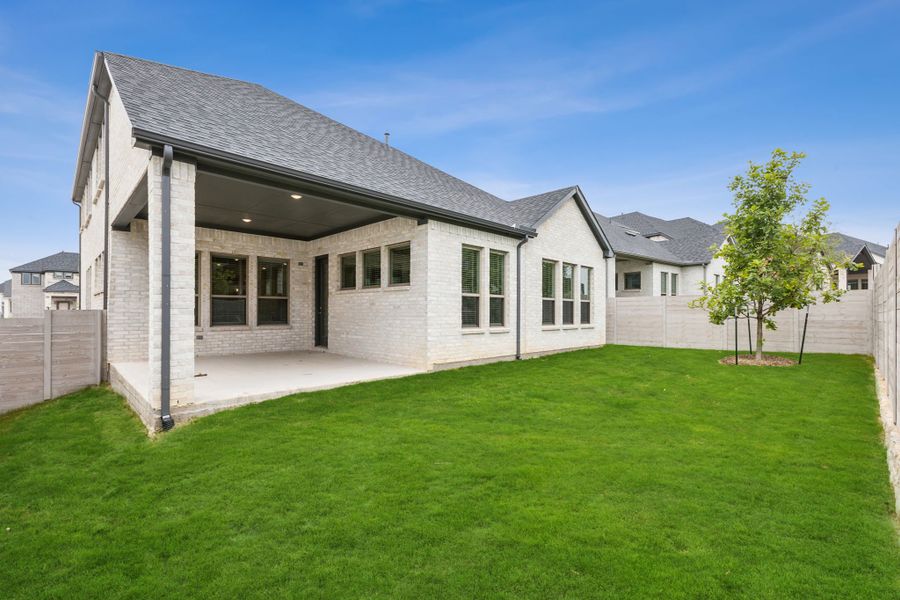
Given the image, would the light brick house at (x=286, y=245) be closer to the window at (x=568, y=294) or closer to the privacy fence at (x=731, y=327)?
the window at (x=568, y=294)

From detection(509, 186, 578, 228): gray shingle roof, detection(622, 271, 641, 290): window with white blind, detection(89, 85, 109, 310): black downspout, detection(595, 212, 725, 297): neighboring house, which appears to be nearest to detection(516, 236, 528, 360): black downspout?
detection(509, 186, 578, 228): gray shingle roof

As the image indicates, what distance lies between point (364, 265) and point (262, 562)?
8.56 m

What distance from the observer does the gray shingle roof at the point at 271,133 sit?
631 cm

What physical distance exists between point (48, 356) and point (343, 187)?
6.54 metres

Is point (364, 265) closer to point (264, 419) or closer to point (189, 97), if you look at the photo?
point (189, 97)

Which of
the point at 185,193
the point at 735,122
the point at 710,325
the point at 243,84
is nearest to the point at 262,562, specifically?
the point at 185,193

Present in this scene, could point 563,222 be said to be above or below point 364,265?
above

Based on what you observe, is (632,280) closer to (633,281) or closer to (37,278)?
(633,281)

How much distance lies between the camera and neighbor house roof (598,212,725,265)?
1860cm

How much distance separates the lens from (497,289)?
35.3 ft

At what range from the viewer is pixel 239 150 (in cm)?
625

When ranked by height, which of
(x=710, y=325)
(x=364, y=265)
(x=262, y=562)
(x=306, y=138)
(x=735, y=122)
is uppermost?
(x=735, y=122)

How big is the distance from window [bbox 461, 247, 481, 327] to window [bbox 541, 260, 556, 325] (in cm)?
264

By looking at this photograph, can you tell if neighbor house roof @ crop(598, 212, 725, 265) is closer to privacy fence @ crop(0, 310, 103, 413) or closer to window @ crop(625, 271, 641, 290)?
window @ crop(625, 271, 641, 290)
